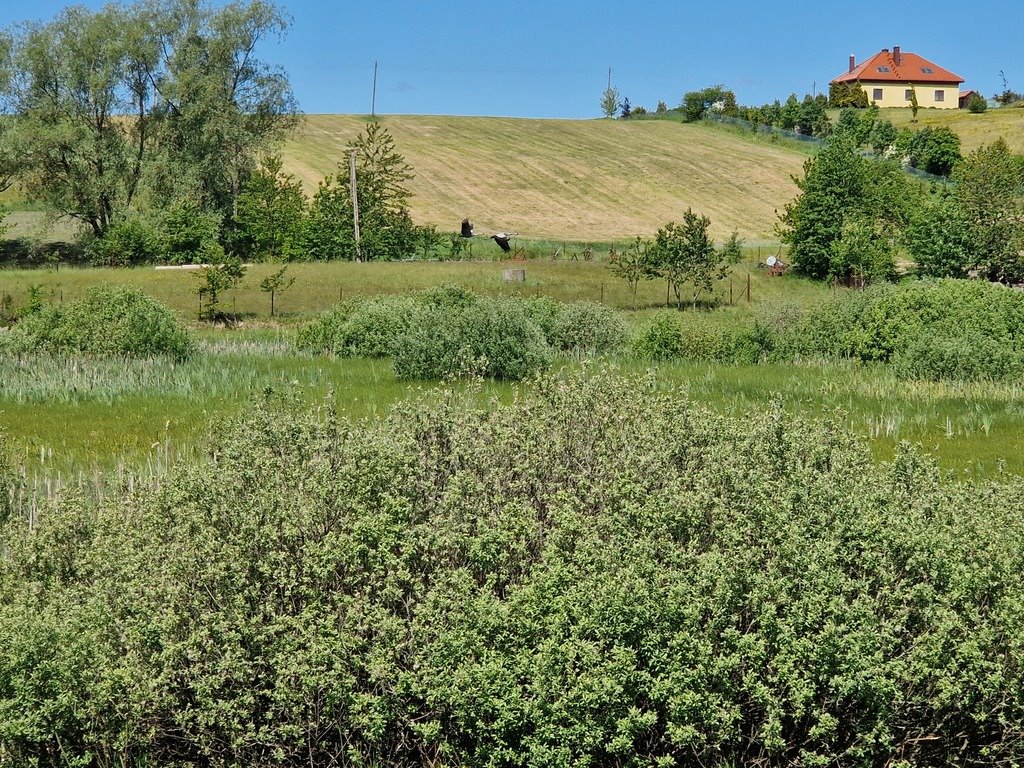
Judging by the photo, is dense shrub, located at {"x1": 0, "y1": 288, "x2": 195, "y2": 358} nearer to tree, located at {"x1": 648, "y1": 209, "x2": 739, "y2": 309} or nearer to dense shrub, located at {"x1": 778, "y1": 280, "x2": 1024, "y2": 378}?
dense shrub, located at {"x1": 778, "y1": 280, "x2": 1024, "y2": 378}

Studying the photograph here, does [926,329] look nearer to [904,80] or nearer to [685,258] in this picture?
[685,258]

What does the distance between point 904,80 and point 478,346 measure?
4948 inches

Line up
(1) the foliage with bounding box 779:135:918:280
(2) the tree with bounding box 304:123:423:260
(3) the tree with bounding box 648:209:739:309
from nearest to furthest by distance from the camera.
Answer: (3) the tree with bounding box 648:209:739:309, (2) the tree with bounding box 304:123:423:260, (1) the foliage with bounding box 779:135:918:280

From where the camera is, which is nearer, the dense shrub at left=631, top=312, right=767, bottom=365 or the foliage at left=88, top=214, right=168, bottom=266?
the dense shrub at left=631, top=312, right=767, bottom=365

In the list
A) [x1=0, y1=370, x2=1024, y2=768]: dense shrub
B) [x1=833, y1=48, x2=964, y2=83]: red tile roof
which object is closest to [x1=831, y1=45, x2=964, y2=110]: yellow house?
[x1=833, y1=48, x2=964, y2=83]: red tile roof

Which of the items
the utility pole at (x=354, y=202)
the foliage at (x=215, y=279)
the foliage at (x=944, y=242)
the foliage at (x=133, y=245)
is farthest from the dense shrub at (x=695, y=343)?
the foliage at (x=133, y=245)

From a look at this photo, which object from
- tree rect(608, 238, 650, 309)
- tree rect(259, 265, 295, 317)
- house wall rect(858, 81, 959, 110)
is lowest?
tree rect(259, 265, 295, 317)

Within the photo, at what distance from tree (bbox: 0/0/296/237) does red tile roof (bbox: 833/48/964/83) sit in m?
91.8

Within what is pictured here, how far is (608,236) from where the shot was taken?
70125 mm

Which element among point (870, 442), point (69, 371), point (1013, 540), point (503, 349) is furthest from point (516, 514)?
point (69, 371)

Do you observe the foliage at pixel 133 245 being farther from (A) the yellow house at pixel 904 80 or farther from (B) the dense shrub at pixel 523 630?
(A) the yellow house at pixel 904 80

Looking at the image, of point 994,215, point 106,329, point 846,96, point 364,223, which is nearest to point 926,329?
point 106,329

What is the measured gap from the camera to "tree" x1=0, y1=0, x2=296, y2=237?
55.2m

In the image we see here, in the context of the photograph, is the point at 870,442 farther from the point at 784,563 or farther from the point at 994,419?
the point at 784,563
